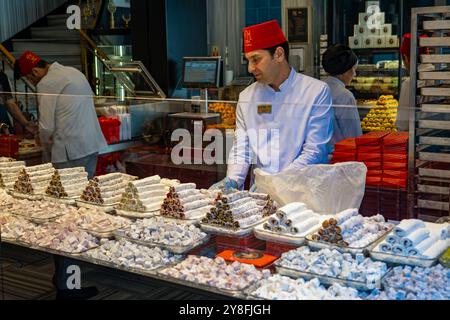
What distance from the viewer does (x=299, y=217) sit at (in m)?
2.27

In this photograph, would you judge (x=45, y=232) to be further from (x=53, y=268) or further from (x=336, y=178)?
(x=336, y=178)

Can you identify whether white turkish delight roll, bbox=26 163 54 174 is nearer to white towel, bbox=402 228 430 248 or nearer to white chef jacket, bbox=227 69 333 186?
white chef jacket, bbox=227 69 333 186

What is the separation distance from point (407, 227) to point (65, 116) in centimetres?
250

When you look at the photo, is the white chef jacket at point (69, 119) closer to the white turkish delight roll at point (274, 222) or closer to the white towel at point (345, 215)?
the white turkish delight roll at point (274, 222)

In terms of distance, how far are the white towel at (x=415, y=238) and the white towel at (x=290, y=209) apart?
44 centimetres

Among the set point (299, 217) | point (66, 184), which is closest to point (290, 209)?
point (299, 217)

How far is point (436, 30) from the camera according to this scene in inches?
123

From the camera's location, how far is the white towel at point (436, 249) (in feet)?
6.30

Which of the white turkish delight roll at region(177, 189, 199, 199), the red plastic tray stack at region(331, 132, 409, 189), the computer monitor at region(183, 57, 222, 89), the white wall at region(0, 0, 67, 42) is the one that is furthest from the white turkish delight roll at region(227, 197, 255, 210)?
the white wall at region(0, 0, 67, 42)

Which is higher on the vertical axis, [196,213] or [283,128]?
[283,128]

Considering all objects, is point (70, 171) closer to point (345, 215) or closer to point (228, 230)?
point (228, 230)

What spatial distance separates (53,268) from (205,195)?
0.71 meters

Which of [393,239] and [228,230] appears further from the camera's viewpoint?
[228,230]

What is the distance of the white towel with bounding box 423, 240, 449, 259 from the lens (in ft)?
6.30
